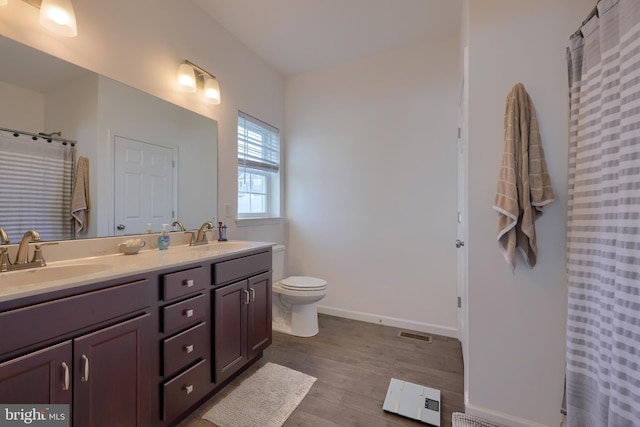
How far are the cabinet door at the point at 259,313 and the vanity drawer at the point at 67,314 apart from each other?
767mm

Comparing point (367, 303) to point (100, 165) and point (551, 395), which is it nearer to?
point (551, 395)

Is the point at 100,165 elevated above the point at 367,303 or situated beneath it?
elevated above

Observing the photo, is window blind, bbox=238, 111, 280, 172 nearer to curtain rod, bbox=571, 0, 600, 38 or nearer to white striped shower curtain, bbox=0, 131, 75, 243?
white striped shower curtain, bbox=0, 131, 75, 243

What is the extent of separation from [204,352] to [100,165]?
1214 mm

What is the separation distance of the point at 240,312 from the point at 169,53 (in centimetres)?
187

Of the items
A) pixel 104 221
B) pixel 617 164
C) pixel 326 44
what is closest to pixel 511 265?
pixel 617 164

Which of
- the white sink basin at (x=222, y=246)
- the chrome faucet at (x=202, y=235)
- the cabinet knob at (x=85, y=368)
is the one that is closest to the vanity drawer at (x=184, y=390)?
the cabinet knob at (x=85, y=368)

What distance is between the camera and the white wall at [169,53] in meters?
1.38

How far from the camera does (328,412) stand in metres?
1.49

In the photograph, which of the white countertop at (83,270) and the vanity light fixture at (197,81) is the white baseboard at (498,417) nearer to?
the white countertop at (83,270)

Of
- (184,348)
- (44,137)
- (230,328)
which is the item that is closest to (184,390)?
(184,348)

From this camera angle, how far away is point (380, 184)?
2670 millimetres

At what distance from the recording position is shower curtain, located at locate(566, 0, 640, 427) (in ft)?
2.67

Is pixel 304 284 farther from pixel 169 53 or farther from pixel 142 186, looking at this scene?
pixel 169 53
